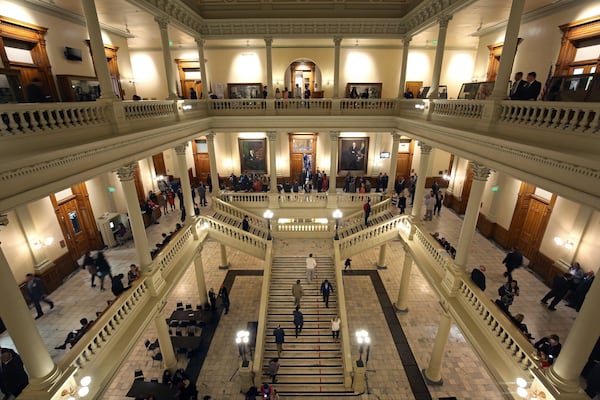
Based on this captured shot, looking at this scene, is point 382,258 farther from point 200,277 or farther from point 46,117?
point 46,117

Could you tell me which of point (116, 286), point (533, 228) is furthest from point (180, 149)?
point (533, 228)

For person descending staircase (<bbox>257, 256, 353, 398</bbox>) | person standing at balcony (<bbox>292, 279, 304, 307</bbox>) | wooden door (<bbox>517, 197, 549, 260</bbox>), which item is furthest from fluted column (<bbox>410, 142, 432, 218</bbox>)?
person standing at balcony (<bbox>292, 279, 304, 307</bbox>)

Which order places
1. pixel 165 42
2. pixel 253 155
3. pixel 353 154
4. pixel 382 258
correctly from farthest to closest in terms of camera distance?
pixel 253 155, pixel 353 154, pixel 382 258, pixel 165 42

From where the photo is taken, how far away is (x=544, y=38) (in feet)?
29.8

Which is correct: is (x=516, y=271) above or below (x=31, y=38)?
below

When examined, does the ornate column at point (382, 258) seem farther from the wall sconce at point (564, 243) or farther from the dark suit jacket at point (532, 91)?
the dark suit jacket at point (532, 91)

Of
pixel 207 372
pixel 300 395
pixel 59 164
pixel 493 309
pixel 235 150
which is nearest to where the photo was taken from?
pixel 59 164

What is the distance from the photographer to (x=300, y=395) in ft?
26.6

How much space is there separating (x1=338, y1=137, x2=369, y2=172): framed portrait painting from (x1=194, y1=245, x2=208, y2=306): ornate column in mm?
9137

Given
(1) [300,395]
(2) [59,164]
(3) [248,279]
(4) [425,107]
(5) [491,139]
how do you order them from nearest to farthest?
1. (2) [59,164]
2. (5) [491,139]
3. (1) [300,395]
4. (4) [425,107]
5. (3) [248,279]

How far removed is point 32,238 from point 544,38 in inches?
663

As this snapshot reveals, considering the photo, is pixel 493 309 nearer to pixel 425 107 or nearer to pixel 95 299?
pixel 425 107

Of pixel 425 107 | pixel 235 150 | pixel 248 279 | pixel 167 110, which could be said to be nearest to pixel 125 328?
pixel 167 110

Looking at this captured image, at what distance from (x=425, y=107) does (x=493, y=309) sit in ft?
21.1
